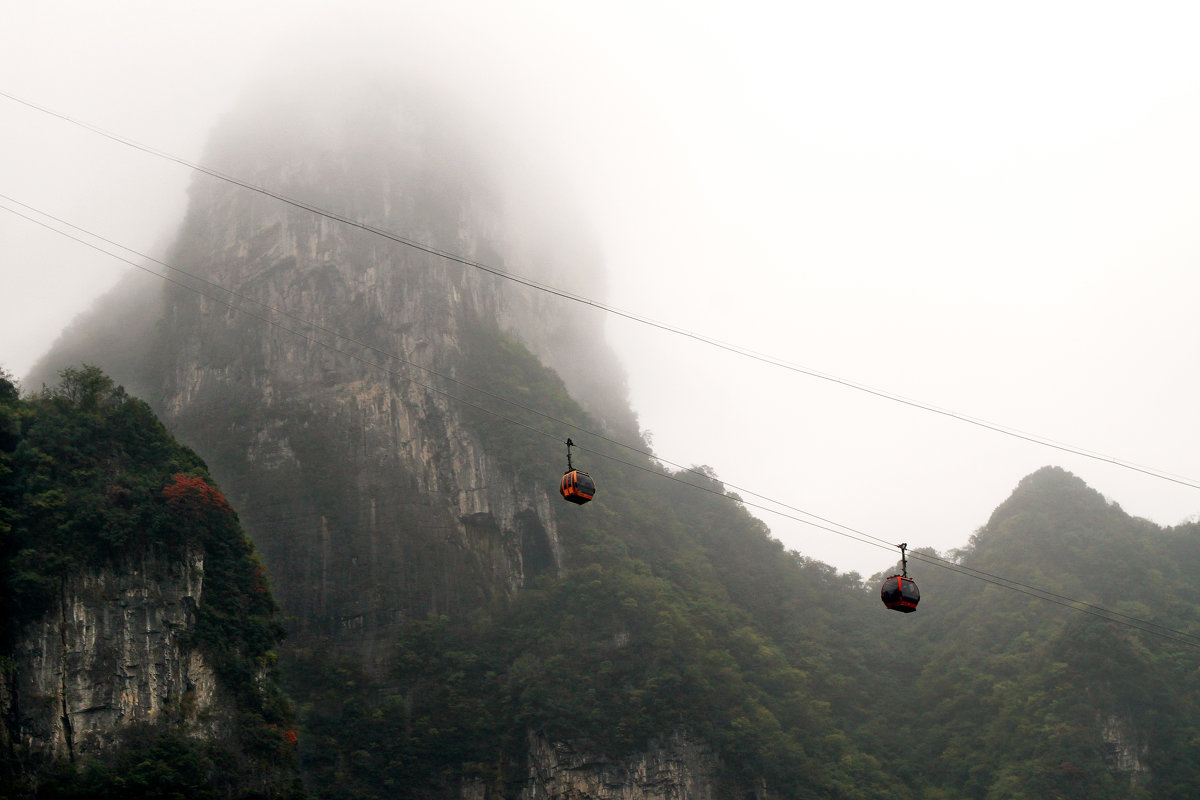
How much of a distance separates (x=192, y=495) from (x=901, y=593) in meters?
25.1

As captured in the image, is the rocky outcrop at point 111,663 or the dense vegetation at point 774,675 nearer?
the rocky outcrop at point 111,663

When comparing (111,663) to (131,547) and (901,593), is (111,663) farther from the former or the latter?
(901,593)

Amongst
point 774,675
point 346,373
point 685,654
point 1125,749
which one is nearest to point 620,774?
point 685,654

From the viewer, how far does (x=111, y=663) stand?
1164 inches

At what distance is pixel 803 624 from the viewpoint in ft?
198

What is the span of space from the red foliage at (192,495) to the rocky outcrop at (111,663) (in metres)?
1.85

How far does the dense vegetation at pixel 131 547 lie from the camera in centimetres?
2800

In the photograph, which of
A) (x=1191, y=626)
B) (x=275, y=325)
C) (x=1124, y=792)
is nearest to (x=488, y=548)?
(x=275, y=325)

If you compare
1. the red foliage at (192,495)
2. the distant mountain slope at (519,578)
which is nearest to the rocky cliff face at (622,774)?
the distant mountain slope at (519,578)

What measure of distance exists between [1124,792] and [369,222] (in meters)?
57.6

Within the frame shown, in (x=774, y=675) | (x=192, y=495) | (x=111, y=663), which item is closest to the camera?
(x=111, y=663)

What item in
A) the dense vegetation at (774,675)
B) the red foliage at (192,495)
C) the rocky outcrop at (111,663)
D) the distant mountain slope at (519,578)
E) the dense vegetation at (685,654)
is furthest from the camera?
the distant mountain slope at (519,578)

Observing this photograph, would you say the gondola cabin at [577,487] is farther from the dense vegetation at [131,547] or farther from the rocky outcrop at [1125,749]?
the rocky outcrop at [1125,749]

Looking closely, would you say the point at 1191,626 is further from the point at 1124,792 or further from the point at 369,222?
the point at 369,222
